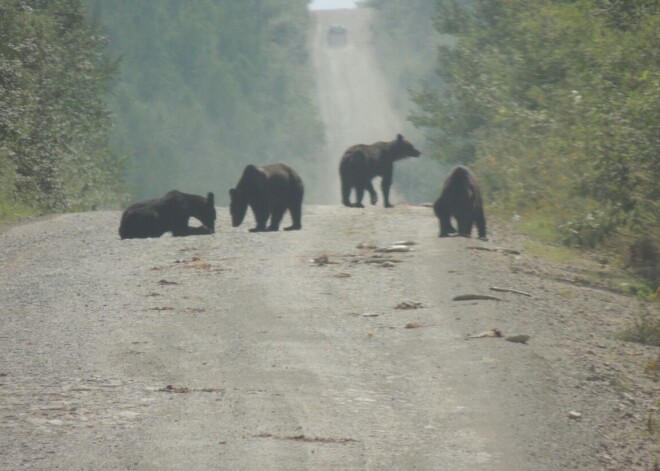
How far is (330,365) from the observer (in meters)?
10.0

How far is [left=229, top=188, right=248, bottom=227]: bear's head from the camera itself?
20127 mm

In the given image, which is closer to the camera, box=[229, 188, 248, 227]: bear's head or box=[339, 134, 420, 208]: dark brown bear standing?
box=[229, 188, 248, 227]: bear's head

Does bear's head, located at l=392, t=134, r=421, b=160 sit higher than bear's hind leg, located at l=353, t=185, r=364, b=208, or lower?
higher

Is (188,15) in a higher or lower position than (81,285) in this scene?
higher

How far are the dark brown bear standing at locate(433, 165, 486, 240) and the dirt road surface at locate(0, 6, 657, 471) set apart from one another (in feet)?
4.86

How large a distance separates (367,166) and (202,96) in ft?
172

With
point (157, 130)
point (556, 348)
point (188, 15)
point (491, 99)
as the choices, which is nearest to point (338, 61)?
point (188, 15)

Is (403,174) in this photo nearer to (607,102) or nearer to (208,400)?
(607,102)

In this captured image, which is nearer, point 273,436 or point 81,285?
point 273,436

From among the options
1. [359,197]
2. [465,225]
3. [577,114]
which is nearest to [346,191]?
[359,197]

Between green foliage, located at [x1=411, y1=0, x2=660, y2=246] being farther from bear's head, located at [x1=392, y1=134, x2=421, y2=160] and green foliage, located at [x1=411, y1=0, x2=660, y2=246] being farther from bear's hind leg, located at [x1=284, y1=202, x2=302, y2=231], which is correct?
bear's hind leg, located at [x1=284, y1=202, x2=302, y2=231]

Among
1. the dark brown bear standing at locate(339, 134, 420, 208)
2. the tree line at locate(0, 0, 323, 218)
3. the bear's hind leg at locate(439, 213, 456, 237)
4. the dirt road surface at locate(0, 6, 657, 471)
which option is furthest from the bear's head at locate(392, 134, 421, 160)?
the dirt road surface at locate(0, 6, 657, 471)

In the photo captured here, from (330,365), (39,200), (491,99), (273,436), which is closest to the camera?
(273,436)

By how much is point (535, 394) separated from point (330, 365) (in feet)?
5.38
